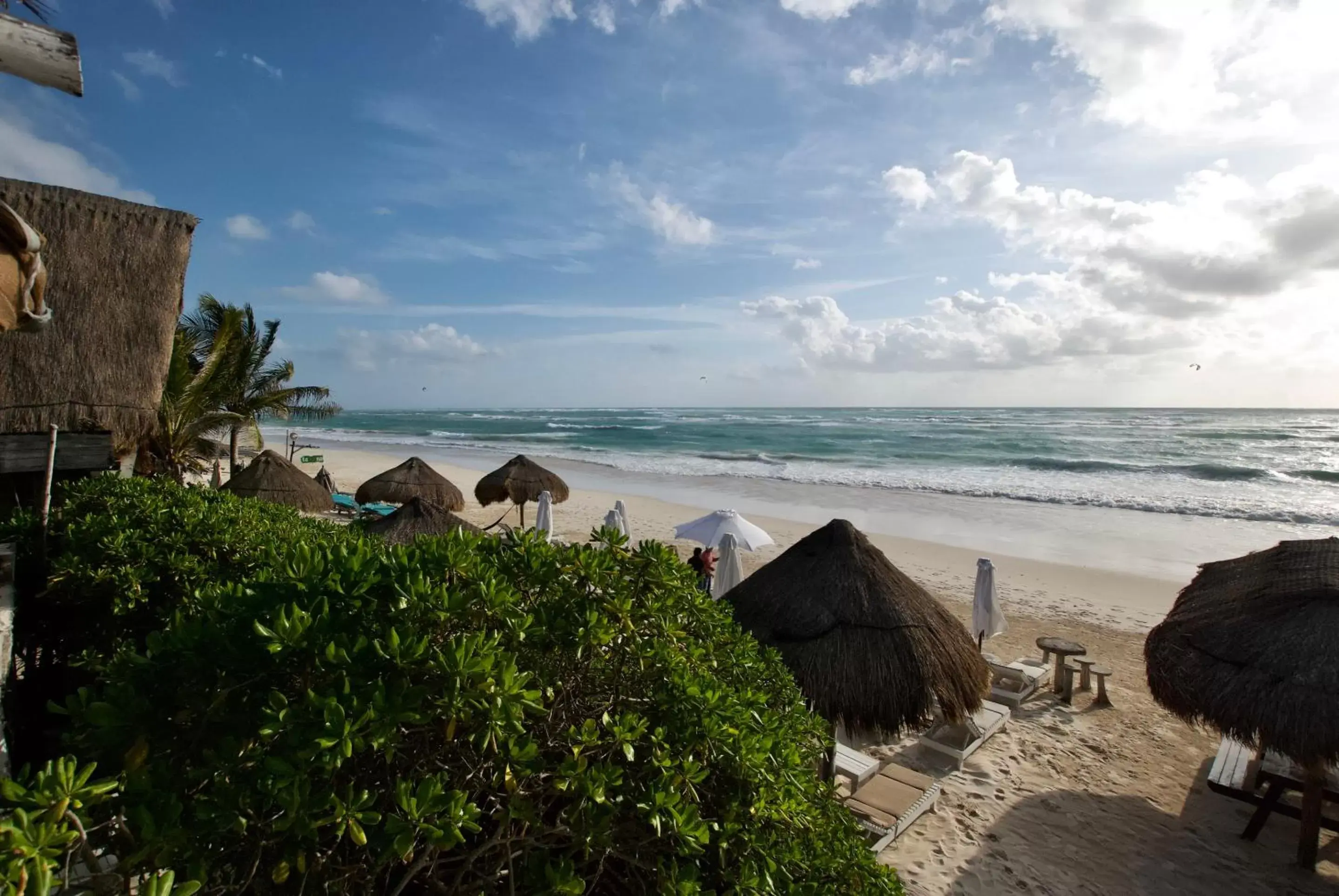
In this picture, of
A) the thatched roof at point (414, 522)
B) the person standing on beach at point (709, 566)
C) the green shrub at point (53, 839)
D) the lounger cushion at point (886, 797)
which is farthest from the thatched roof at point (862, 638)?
the thatched roof at point (414, 522)

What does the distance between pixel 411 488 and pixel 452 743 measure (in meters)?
11.2

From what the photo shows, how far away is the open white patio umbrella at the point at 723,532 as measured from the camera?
834cm

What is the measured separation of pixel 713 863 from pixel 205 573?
3.03 m

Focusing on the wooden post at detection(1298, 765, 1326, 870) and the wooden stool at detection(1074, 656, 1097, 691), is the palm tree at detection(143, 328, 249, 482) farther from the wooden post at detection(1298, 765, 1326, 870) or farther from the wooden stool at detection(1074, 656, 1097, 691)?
the wooden post at detection(1298, 765, 1326, 870)

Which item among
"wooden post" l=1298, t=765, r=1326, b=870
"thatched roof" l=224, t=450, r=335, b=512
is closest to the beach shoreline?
"thatched roof" l=224, t=450, r=335, b=512

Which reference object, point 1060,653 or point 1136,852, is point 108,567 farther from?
point 1060,653

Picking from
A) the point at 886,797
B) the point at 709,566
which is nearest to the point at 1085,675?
the point at 886,797

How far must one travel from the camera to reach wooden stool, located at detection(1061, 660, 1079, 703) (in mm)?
6863

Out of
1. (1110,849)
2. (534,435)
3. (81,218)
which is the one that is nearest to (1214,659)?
(1110,849)

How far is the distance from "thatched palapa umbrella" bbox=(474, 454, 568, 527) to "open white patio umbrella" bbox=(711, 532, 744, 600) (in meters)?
5.44

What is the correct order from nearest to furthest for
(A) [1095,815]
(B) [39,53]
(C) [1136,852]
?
(B) [39,53]
(C) [1136,852]
(A) [1095,815]

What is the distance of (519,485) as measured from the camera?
12625 millimetres

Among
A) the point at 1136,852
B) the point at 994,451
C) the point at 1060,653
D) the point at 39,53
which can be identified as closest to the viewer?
the point at 39,53

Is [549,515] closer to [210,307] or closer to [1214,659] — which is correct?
[1214,659]
